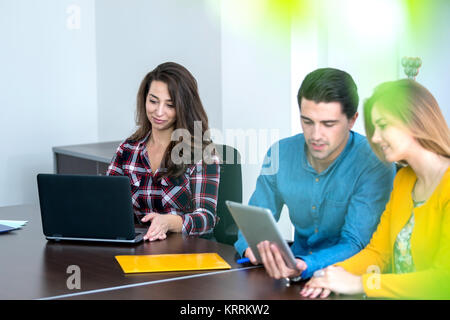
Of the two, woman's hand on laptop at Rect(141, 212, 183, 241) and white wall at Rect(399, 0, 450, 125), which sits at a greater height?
white wall at Rect(399, 0, 450, 125)

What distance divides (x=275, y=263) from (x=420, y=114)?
1.78 feet

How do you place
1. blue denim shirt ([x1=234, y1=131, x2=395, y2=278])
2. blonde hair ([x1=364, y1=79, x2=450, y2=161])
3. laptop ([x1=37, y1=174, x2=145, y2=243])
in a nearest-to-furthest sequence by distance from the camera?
blonde hair ([x1=364, y1=79, x2=450, y2=161]) < blue denim shirt ([x1=234, y1=131, x2=395, y2=278]) < laptop ([x1=37, y1=174, x2=145, y2=243])

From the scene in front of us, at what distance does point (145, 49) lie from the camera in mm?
3949

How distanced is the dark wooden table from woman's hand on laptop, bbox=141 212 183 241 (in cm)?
3

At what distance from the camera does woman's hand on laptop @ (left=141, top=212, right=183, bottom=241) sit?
2.13m

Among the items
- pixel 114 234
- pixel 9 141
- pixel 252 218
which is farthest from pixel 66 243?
pixel 9 141

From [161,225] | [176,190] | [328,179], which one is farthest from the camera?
[176,190]

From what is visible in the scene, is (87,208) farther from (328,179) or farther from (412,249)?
(412,249)

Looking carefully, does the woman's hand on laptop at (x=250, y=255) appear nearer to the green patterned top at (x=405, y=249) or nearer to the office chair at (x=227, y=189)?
the green patterned top at (x=405, y=249)

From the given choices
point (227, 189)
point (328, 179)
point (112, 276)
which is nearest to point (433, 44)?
point (227, 189)

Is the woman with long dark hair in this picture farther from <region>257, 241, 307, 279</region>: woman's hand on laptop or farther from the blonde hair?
the blonde hair

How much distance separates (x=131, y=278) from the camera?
1.73 meters

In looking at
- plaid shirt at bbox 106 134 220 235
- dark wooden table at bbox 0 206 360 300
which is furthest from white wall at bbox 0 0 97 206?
dark wooden table at bbox 0 206 360 300
